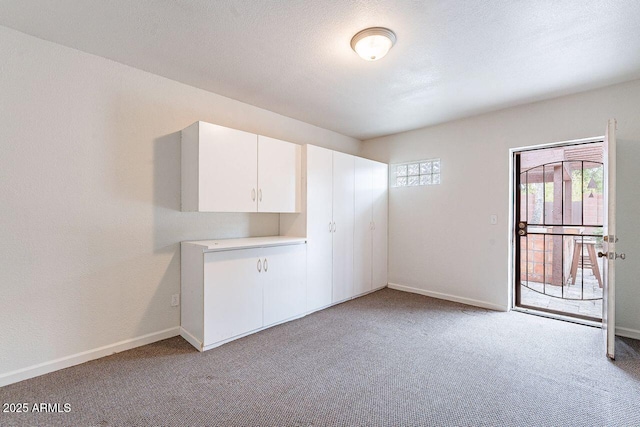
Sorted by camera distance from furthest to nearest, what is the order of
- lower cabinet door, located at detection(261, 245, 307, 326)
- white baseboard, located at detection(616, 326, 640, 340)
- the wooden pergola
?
1. the wooden pergola
2. lower cabinet door, located at detection(261, 245, 307, 326)
3. white baseboard, located at detection(616, 326, 640, 340)

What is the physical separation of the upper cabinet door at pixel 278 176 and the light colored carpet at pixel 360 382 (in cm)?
137

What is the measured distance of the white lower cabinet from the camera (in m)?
2.50

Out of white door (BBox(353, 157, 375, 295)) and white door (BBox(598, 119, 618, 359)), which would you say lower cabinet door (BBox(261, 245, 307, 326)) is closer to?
white door (BBox(353, 157, 375, 295))

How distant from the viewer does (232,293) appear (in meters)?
2.65

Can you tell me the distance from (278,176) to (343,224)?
1.20 metres

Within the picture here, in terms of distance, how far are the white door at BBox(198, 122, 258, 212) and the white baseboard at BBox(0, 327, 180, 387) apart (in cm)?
129

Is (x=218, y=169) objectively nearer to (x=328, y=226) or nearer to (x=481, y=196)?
(x=328, y=226)

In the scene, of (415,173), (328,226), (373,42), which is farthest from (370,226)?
(373,42)

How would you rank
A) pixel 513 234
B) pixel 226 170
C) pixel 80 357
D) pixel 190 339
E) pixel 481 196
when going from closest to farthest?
pixel 80 357
pixel 190 339
pixel 226 170
pixel 513 234
pixel 481 196

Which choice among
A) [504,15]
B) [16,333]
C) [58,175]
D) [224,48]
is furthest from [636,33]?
[16,333]

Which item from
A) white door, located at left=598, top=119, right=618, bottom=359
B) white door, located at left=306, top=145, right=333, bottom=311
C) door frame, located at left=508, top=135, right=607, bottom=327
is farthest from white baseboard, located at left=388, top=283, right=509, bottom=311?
white door, located at left=306, top=145, right=333, bottom=311

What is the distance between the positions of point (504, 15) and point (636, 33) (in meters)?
1.07

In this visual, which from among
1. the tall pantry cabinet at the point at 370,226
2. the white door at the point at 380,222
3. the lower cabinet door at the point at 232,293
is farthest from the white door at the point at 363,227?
the lower cabinet door at the point at 232,293

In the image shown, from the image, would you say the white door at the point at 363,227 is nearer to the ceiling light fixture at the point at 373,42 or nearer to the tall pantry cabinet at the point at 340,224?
the tall pantry cabinet at the point at 340,224
